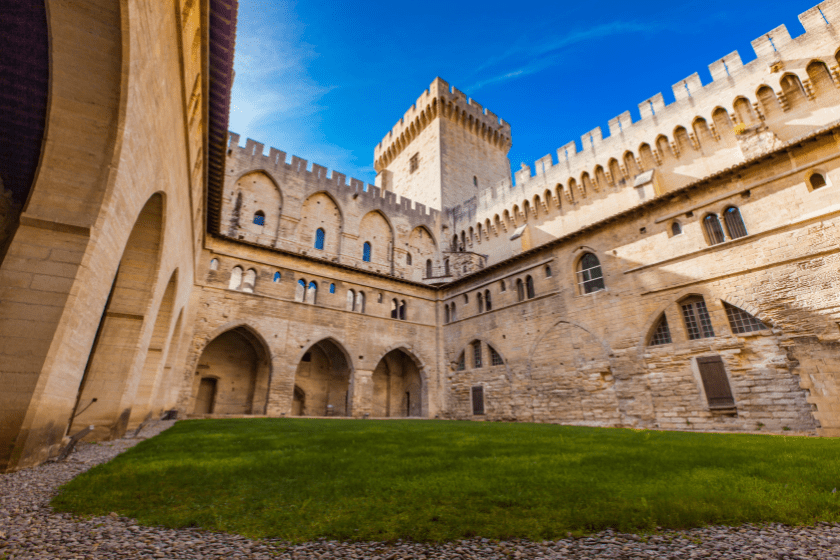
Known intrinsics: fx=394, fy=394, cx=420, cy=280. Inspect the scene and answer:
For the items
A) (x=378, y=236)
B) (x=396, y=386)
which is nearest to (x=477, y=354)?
(x=396, y=386)

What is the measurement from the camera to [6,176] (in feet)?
23.3

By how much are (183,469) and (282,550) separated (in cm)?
314

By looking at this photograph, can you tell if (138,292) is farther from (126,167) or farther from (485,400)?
(485,400)

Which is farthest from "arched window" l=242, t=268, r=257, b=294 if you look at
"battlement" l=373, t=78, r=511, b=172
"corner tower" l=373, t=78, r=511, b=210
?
"battlement" l=373, t=78, r=511, b=172

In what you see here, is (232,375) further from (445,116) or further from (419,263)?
(445,116)

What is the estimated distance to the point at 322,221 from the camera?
23.7 metres

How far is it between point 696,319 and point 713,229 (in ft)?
10.8

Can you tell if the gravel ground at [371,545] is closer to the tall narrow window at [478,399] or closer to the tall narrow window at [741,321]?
the tall narrow window at [741,321]

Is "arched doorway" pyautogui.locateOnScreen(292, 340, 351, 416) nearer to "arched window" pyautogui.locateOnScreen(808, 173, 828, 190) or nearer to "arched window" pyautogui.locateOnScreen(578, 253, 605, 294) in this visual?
"arched window" pyautogui.locateOnScreen(578, 253, 605, 294)

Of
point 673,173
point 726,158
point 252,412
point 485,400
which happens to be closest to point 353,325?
point 252,412

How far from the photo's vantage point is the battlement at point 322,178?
852 inches

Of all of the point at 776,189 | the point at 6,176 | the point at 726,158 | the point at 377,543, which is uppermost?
the point at 726,158

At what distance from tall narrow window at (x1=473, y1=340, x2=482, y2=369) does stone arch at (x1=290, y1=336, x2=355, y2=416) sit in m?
7.07

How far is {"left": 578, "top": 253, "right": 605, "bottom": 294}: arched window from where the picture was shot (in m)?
16.8
